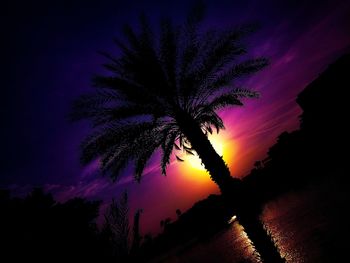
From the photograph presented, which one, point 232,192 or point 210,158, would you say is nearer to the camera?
point 232,192

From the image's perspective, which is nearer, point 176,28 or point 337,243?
point 337,243

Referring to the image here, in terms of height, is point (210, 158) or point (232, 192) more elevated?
point (210, 158)

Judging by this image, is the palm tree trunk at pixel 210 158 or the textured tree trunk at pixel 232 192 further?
the palm tree trunk at pixel 210 158

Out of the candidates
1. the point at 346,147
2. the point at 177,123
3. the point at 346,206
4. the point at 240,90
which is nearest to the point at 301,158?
the point at 346,147

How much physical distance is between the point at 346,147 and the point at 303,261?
24.2 meters

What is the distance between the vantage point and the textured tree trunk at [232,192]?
782 centimetres

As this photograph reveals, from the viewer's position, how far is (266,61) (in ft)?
33.0

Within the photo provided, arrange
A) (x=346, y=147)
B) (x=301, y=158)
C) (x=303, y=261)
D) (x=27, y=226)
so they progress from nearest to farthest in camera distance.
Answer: (x=27, y=226)
(x=303, y=261)
(x=346, y=147)
(x=301, y=158)

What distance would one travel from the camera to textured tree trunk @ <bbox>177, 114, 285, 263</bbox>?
25.6 feet

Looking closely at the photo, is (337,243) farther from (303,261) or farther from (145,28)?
(145,28)

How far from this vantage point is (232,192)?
828 cm

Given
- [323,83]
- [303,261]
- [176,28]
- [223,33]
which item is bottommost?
[303,261]

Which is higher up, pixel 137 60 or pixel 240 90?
pixel 137 60

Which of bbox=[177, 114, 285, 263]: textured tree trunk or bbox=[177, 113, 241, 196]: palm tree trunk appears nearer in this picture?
bbox=[177, 114, 285, 263]: textured tree trunk
